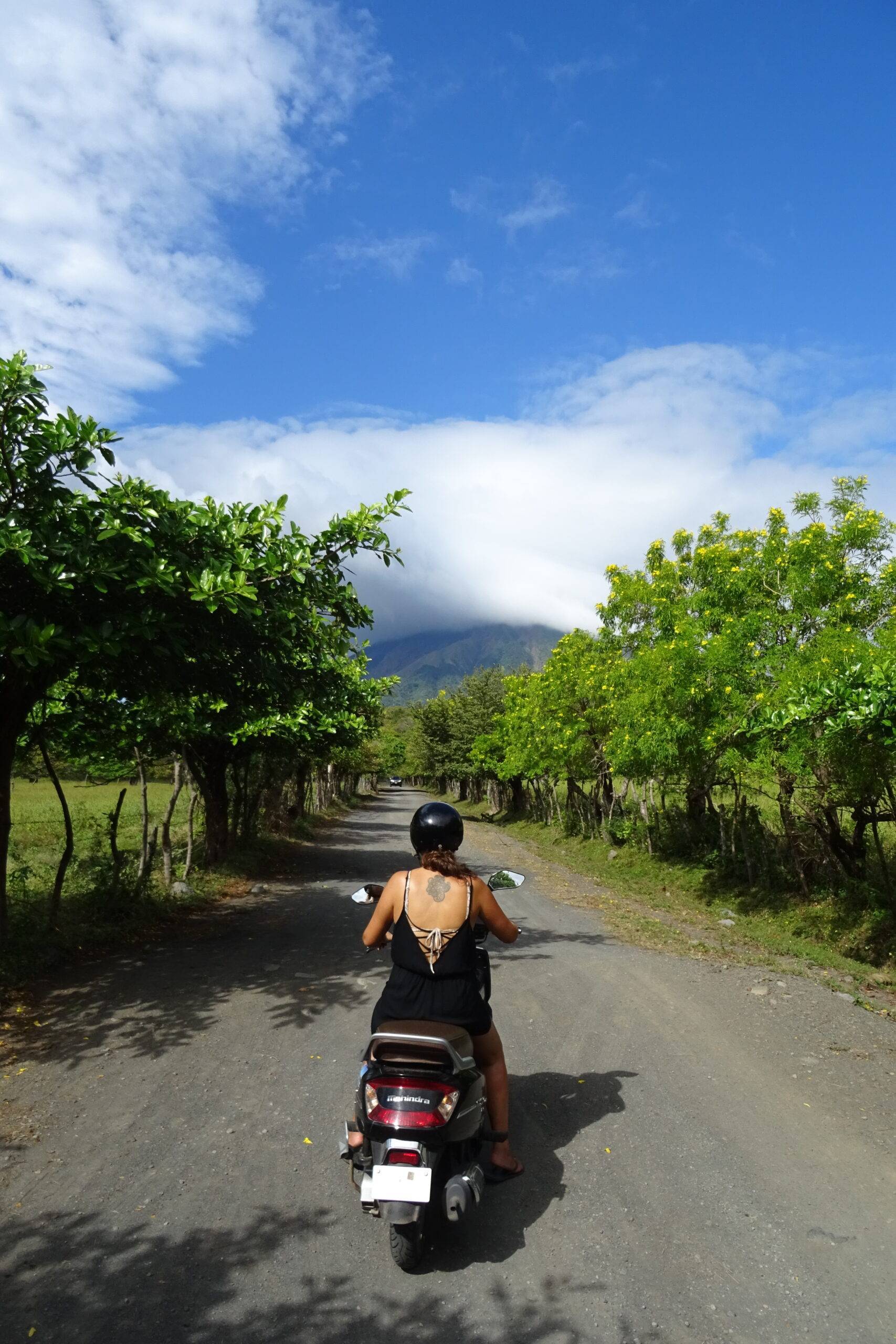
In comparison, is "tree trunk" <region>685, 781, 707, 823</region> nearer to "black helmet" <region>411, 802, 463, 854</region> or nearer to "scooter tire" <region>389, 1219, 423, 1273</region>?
"black helmet" <region>411, 802, 463, 854</region>

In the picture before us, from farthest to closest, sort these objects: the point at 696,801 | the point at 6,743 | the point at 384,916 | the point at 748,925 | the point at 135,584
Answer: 1. the point at 696,801
2. the point at 748,925
3. the point at 6,743
4. the point at 135,584
5. the point at 384,916

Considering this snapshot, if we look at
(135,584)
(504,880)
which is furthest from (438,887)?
(135,584)

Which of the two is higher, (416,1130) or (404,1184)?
(416,1130)

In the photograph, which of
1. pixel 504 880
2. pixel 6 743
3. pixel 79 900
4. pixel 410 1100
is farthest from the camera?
pixel 79 900

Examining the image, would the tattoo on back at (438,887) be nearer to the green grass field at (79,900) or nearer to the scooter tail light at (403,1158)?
the scooter tail light at (403,1158)

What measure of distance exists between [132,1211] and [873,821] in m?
10.9

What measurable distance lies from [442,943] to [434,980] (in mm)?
180

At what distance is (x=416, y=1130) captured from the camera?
3361 mm

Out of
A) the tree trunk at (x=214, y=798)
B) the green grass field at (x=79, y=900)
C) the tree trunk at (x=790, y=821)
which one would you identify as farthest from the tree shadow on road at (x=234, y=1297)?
the tree trunk at (x=214, y=798)

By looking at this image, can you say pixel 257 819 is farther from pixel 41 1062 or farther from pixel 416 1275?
pixel 416 1275

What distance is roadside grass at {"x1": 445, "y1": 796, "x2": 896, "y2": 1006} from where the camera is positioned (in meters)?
9.91

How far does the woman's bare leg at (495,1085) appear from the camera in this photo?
4.06 m

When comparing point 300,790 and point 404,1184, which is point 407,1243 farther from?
point 300,790

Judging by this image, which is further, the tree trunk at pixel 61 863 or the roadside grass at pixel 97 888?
the tree trunk at pixel 61 863
